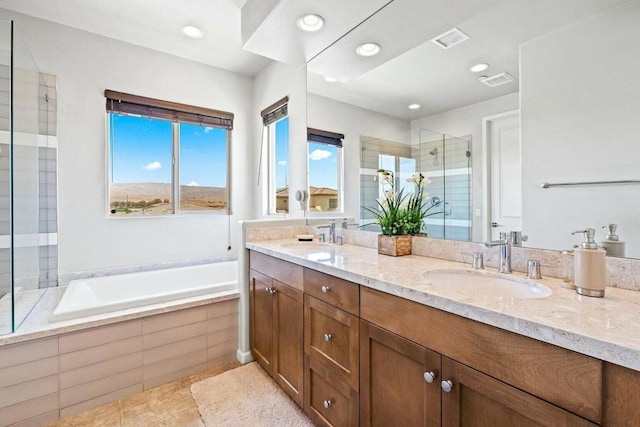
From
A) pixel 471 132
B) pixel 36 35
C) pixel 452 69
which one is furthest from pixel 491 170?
pixel 36 35

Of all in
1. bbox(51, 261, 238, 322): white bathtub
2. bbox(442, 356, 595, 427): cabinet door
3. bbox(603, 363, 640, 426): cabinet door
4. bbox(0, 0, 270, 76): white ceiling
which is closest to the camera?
bbox(603, 363, 640, 426): cabinet door

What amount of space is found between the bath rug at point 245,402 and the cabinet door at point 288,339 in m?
0.09

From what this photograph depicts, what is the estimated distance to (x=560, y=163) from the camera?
3.66 feet

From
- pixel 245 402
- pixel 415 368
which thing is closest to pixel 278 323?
pixel 245 402

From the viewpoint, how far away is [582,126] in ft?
3.48

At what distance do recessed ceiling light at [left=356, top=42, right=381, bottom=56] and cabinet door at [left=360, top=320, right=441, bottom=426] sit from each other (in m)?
1.62

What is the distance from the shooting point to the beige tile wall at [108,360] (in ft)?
5.02

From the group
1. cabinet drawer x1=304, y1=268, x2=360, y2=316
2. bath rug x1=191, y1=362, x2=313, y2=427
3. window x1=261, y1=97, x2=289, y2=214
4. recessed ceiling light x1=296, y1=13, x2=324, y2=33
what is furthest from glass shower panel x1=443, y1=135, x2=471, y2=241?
window x1=261, y1=97, x2=289, y2=214

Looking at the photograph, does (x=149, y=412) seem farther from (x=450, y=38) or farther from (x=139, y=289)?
(x=450, y=38)

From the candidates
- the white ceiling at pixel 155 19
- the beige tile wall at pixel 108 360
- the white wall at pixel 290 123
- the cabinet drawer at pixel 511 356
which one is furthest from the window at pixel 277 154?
the cabinet drawer at pixel 511 356

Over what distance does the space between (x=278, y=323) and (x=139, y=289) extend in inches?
66.3

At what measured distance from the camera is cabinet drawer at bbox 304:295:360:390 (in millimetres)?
1213

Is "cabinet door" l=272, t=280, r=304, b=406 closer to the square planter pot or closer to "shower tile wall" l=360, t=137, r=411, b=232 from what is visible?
the square planter pot

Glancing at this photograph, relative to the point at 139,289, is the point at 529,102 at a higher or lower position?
higher
